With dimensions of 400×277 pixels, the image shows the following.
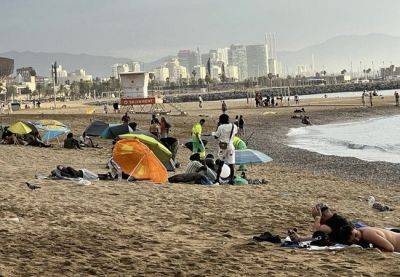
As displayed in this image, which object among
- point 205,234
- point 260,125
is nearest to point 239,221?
point 205,234

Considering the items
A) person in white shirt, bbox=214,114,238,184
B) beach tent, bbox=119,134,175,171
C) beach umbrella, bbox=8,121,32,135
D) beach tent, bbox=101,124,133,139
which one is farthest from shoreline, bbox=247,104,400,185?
beach umbrella, bbox=8,121,32,135

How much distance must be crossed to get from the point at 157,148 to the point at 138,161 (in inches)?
66.5

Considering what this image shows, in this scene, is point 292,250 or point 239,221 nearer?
point 292,250

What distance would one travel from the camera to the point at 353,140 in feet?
96.6

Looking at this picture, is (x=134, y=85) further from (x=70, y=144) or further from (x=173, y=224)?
(x=173, y=224)

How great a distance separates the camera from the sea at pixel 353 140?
23.1 meters

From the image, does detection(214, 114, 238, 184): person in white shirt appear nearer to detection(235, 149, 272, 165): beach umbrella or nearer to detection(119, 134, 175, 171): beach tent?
detection(235, 149, 272, 165): beach umbrella

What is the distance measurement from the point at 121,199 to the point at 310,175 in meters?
7.36

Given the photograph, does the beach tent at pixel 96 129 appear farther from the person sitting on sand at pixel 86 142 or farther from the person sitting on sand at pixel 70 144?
the person sitting on sand at pixel 70 144

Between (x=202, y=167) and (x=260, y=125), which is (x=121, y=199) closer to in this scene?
(x=202, y=167)

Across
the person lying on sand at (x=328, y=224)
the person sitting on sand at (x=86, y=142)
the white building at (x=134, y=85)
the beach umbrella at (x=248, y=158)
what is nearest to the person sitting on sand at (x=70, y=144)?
the person sitting on sand at (x=86, y=142)

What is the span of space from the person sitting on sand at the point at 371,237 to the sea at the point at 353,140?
→ 14.1 metres

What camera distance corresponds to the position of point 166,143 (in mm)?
15305

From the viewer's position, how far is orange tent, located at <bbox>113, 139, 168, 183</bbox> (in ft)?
37.3
